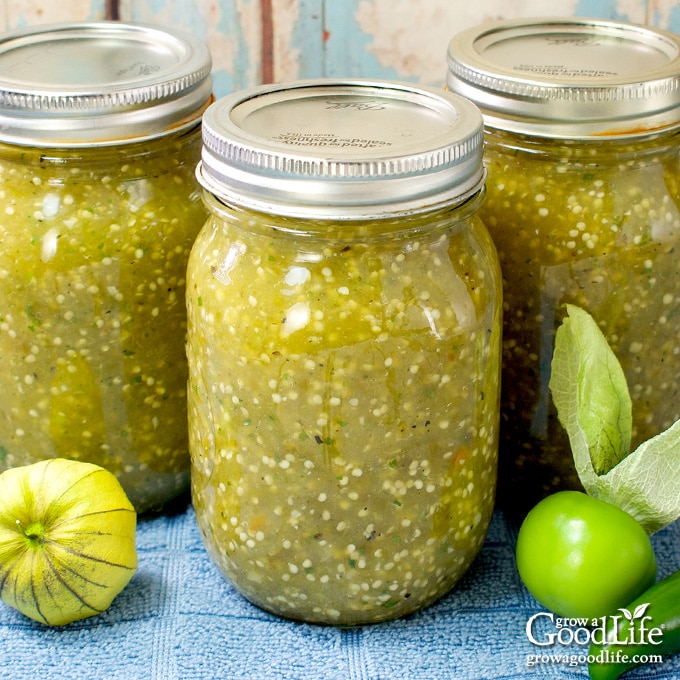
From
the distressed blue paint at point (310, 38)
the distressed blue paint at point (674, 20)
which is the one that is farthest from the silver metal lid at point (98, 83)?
the distressed blue paint at point (674, 20)

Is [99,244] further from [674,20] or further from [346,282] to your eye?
[674,20]

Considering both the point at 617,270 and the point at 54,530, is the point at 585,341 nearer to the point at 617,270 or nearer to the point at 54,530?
the point at 617,270

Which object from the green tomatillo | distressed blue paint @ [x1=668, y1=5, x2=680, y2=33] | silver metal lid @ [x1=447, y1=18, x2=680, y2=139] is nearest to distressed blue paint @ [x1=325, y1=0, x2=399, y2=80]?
silver metal lid @ [x1=447, y1=18, x2=680, y2=139]

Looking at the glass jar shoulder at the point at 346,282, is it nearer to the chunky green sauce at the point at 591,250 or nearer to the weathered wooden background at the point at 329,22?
the chunky green sauce at the point at 591,250

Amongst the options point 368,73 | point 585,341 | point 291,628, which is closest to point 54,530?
point 291,628

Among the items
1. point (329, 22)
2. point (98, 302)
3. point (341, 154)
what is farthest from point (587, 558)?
point (329, 22)

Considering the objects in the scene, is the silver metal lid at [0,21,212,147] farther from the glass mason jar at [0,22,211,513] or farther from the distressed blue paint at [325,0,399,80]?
the distressed blue paint at [325,0,399,80]

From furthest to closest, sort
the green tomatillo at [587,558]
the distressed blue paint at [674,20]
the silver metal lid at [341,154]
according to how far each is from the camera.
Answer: the distressed blue paint at [674,20]
the green tomatillo at [587,558]
the silver metal lid at [341,154]

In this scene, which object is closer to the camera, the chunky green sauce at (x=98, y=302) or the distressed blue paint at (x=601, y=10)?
the chunky green sauce at (x=98, y=302)
